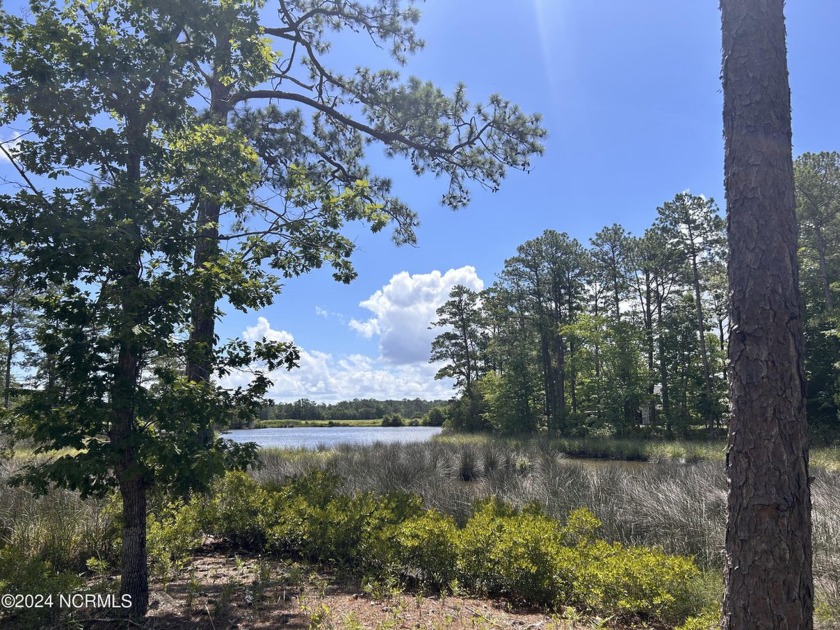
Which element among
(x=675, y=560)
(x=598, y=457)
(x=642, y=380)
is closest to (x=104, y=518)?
(x=675, y=560)

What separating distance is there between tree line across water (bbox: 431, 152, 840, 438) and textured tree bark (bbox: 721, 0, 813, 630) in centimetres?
2238

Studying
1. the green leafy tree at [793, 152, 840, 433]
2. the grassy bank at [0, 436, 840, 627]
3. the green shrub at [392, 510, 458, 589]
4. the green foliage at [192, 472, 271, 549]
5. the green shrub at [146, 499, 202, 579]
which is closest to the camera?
the grassy bank at [0, 436, 840, 627]

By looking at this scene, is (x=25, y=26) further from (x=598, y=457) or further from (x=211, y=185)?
(x=598, y=457)

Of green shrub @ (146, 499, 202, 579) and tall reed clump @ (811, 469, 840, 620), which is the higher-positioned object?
green shrub @ (146, 499, 202, 579)

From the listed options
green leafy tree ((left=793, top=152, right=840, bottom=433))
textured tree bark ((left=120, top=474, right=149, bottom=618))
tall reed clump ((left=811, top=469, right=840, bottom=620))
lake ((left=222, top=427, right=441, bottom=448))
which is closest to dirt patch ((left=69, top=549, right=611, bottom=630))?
textured tree bark ((left=120, top=474, right=149, bottom=618))

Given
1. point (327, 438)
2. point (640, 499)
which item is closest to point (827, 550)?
point (640, 499)

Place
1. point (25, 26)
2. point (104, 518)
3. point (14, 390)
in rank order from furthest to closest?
1. point (104, 518)
2. point (25, 26)
3. point (14, 390)

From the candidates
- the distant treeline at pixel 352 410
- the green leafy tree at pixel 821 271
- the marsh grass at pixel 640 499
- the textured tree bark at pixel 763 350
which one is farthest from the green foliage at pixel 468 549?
the distant treeline at pixel 352 410

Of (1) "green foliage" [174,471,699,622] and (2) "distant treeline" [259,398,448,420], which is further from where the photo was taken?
(2) "distant treeline" [259,398,448,420]

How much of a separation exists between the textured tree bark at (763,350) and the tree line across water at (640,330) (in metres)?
22.4

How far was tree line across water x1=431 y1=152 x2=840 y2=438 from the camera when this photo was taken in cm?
2273

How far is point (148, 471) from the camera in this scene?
3.20 meters

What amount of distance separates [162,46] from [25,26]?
982 mm

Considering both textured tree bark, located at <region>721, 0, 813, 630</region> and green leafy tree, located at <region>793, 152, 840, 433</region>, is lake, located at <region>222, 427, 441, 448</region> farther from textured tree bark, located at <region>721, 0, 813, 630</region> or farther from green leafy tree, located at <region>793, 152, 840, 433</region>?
green leafy tree, located at <region>793, 152, 840, 433</region>
